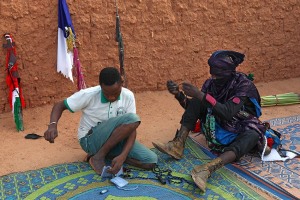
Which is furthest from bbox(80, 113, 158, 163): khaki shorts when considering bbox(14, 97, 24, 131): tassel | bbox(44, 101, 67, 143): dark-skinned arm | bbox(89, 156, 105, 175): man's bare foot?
bbox(14, 97, 24, 131): tassel

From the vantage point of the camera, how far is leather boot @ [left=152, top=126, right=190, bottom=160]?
4109 millimetres

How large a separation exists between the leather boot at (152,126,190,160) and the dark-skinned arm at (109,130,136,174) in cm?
34

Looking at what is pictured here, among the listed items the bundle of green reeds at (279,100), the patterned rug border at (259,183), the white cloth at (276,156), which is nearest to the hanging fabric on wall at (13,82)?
the patterned rug border at (259,183)

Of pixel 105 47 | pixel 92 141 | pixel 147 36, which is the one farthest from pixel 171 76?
pixel 92 141

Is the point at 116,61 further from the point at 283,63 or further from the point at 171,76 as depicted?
the point at 283,63

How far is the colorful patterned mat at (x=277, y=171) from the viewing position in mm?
3629

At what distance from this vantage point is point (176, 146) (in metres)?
4.20

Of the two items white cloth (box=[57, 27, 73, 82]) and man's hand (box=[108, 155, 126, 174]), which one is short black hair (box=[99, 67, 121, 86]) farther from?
white cloth (box=[57, 27, 73, 82])

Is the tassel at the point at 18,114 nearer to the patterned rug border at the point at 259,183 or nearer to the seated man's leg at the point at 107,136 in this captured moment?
the seated man's leg at the point at 107,136

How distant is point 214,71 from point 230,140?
697 millimetres

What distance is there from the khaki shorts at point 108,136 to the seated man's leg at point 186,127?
9.8 inches

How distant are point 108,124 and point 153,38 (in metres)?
2.43

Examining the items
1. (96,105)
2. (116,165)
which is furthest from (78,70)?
(116,165)

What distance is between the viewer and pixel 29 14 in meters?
5.16
